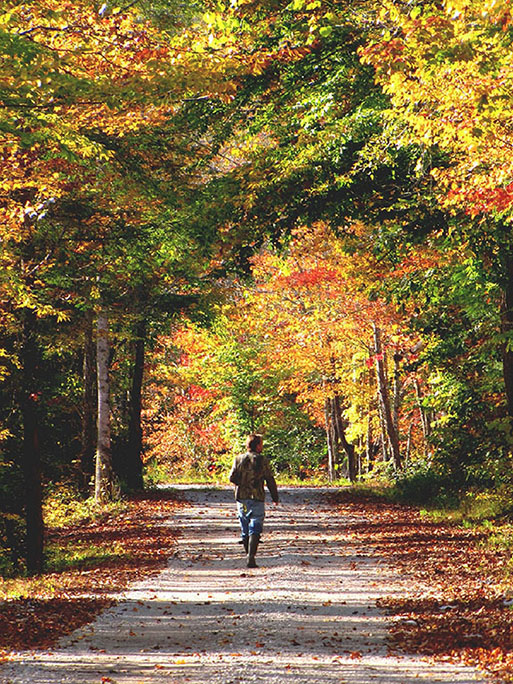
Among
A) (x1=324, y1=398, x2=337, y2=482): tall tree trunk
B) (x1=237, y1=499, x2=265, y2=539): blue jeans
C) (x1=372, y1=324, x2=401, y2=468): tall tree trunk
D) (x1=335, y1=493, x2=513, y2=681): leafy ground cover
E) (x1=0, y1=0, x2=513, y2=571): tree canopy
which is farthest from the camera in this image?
(x1=324, y1=398, x2=337, y2=482): tall tree trunk

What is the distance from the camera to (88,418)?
23.3 meters

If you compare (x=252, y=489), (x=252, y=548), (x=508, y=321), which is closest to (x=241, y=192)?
(x=252, y=489)

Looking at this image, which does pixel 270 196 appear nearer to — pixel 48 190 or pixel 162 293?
pixel 48 190

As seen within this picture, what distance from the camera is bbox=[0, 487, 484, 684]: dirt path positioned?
654 centimetres

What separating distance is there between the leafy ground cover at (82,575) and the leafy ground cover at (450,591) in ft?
11.9

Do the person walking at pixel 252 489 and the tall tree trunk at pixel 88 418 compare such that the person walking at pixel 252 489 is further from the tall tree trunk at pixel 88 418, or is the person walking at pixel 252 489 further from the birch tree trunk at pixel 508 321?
the tall tree trunk at pixel 88 418

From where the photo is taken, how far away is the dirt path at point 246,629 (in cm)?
654

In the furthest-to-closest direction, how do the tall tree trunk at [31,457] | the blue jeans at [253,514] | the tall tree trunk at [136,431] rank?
the tall tree trunk at [136,431] < the tall tree trunk at [31,457] < the blue jeans at [253,514]

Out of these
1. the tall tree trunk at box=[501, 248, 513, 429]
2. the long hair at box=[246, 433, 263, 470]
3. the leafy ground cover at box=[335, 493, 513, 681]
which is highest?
the tall tree trunk at box=[501, 248, 513, 429]

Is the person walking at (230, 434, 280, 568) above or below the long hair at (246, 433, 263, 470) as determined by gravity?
below

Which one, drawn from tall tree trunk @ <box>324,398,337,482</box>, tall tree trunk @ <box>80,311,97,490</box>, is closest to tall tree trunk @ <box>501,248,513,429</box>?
tall tree trunk @ <box>80,311,97,490</box>

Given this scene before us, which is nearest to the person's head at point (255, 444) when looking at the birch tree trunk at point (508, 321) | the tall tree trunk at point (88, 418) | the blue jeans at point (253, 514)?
the blue jeans at point (253, 514)

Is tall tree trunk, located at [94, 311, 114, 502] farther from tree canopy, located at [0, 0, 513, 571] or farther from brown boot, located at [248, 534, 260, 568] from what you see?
brown boot, located at [248, 534, 260, 568]

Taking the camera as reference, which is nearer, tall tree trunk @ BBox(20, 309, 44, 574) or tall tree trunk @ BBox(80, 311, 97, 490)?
tall tree trunk @ BBox(20, 309, 44, 574)
